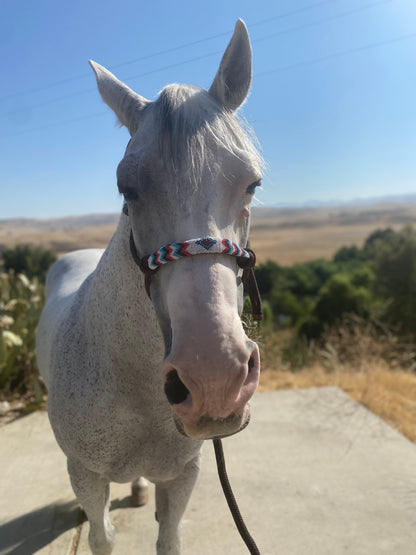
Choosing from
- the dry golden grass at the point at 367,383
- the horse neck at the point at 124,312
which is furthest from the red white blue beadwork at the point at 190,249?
the dry golden grass at the point at 367,383

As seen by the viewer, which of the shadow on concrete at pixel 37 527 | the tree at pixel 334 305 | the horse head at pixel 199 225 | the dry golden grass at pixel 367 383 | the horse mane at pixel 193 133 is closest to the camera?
the horse head at pixel 199 225

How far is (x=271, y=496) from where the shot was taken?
8.95 feet

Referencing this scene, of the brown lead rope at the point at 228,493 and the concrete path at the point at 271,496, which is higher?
the brown lead rope at the point at 228,493

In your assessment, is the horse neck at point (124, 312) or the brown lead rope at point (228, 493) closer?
the horse neck at point (124, 312)

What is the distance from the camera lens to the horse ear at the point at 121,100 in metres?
1.40

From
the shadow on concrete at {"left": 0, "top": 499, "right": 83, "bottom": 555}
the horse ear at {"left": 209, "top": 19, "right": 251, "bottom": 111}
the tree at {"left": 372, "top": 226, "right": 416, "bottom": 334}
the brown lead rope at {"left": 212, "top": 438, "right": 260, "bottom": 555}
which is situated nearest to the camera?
the horse ear at {"left": 209, "top": 19, "right": 251, "bottom": 111}

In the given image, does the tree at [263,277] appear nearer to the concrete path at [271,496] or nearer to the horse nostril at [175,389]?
the horse nostril at [175,389]

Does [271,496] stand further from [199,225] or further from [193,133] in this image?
[193,133]

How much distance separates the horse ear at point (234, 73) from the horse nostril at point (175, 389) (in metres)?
0.95

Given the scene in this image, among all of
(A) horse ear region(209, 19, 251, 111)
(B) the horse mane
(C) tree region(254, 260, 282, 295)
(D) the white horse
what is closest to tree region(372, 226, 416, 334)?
(C) tree region(254, 260, 282, 295)

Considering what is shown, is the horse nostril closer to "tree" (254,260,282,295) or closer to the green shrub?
"tree" (254,260,282,295)

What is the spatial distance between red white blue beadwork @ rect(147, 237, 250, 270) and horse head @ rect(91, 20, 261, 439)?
0.07ft

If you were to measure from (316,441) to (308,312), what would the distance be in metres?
19.2

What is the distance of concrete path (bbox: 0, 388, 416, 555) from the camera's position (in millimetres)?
2336
